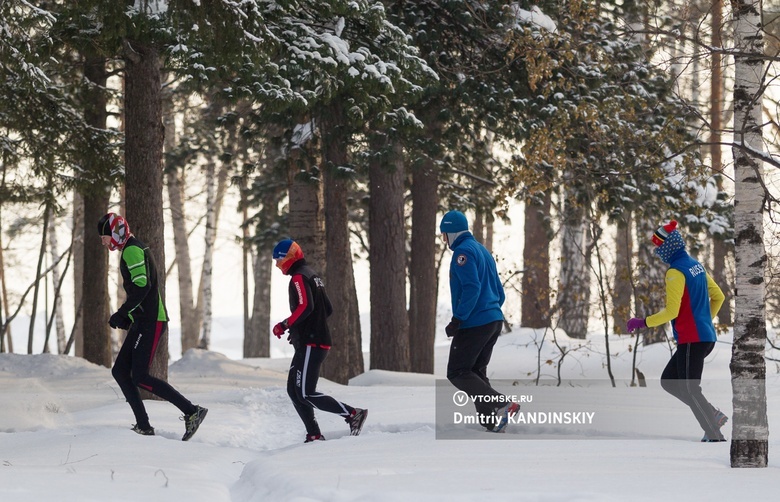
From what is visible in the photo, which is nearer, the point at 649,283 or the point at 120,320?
the point at 120,320

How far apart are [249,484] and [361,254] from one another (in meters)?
18.8

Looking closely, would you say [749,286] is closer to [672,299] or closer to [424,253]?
[672,299]

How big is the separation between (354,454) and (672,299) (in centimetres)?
282

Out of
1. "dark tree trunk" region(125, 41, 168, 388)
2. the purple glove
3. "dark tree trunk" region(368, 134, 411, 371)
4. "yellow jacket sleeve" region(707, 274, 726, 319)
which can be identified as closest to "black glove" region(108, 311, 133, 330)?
"dark tree trunk" region(125, 41, 168, 388)

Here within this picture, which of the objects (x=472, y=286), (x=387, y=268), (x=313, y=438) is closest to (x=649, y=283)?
(x=387, y=268)

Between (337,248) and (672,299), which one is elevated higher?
(337,248)

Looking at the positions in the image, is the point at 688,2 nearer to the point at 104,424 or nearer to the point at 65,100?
the point at 104,424

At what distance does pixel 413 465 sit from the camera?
5965 millimetres

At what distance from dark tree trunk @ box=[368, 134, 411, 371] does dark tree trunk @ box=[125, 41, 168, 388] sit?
501 centimetres

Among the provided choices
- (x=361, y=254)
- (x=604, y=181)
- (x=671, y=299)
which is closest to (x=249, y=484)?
(x=671, y=299)

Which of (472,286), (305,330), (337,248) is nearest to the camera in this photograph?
(472,286)

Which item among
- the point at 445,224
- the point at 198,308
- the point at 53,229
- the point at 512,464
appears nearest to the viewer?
the point at 512,464

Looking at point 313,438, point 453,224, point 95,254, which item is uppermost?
point 95,254

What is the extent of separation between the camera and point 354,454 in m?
6.61
